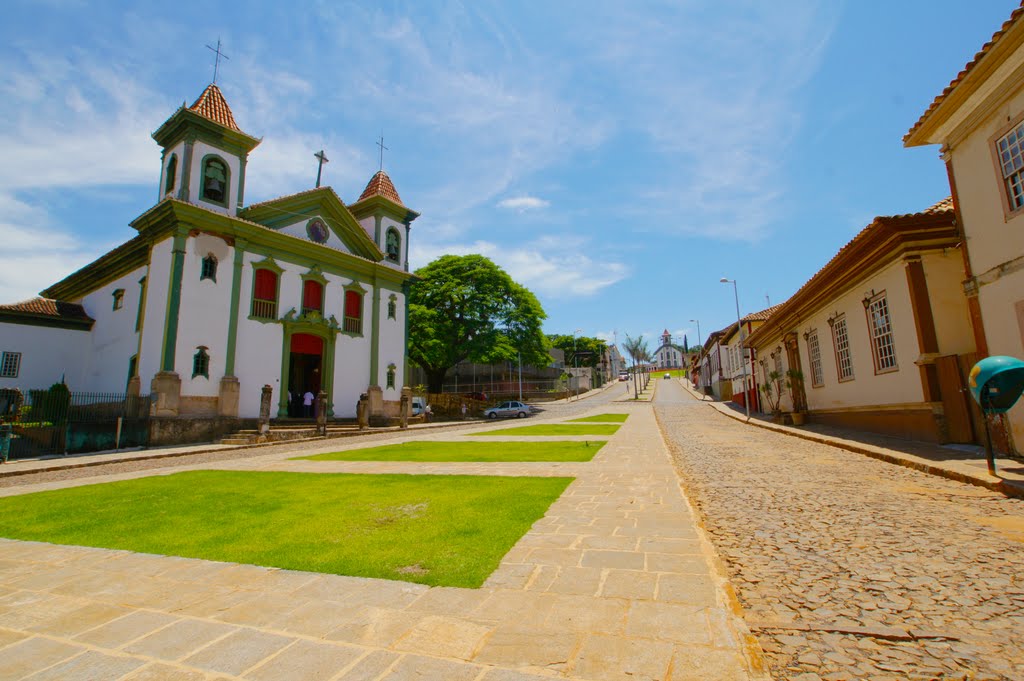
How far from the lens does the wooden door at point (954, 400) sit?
→ 10062 mm

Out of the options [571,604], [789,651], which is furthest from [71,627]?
[789,651]

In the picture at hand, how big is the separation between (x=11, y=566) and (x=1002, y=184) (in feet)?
46.9

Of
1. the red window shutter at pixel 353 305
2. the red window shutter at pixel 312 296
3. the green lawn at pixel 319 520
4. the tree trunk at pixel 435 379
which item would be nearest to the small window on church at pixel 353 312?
the red window shutter at pixel 353 305

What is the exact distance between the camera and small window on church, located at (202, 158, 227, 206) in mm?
20156

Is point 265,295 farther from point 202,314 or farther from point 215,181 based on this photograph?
point 215,181

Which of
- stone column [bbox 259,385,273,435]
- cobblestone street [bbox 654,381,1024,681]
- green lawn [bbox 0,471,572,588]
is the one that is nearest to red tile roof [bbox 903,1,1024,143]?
cobblestone street [bbox 654,381,1024,681]

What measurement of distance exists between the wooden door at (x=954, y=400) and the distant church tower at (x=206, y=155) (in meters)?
24.5

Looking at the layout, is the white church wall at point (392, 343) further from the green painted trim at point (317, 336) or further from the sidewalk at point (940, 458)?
the sidewalk at point (940, 458)

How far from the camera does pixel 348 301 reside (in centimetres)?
2514

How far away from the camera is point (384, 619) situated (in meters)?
2.95

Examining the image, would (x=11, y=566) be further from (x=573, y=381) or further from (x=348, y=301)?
(x=573, y=381)

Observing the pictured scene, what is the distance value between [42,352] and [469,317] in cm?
2393

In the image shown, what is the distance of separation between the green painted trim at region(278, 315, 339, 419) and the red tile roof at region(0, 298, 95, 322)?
35.5ft

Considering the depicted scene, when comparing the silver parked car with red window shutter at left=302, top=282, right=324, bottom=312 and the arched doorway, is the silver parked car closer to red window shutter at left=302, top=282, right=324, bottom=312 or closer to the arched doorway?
the arched doorway
